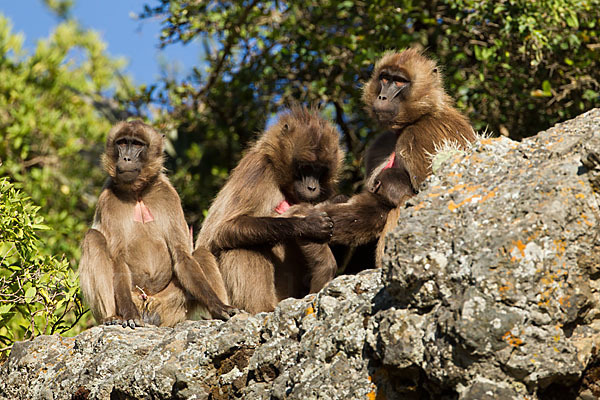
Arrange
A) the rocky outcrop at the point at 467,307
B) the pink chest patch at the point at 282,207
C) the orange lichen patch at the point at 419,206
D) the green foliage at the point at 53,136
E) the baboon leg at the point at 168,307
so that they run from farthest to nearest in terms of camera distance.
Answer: the green foliage at the point at 53,136
the baboon leg at the point at 168,307
the pink chest patch at the point at 282,207
the orange lichen patch at the point at 419,206
the rocky outcrop at the point at 467,307

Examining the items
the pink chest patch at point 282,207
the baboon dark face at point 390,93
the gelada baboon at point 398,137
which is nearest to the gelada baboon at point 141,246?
the pink chest patch at point 282,207

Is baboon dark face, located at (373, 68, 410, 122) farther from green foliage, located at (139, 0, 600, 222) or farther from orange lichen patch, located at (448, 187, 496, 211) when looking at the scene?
orange lichen patch, located at (448, 187, 496, 211)

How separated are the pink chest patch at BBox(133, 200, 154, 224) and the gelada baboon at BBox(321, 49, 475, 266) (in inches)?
59.4

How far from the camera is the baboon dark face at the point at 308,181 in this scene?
574cm

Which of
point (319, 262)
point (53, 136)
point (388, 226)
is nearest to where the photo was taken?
point (388, 226)

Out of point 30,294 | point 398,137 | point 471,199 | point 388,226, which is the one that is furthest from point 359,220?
point 30,294

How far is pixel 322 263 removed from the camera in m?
5.48

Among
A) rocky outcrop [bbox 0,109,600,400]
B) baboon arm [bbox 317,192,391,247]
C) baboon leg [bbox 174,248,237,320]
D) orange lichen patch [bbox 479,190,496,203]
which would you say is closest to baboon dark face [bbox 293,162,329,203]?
baboon arm [bbox 317,192,391,247]

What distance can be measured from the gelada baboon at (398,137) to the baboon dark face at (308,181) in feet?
0.55

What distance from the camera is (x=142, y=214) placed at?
6262mm

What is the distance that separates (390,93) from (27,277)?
9.64ft

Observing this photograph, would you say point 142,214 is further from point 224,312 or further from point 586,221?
point 586,221

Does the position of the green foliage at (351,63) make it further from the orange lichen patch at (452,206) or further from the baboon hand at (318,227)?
the orange lichen patch at (452,206)

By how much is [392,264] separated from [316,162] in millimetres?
2641
